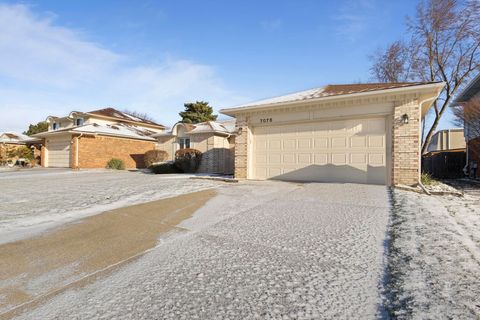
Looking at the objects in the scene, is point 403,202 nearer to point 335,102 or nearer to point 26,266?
point 335,102

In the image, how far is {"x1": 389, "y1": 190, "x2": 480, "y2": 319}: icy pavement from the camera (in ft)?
6.12

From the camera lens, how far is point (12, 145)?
78.3 ft

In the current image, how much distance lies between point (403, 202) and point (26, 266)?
21.7 ft

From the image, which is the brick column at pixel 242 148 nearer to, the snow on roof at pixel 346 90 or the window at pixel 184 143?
the snow on roof at pixel 346 90

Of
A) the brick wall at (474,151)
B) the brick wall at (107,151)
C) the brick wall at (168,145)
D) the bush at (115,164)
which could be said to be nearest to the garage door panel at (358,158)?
the brick wall at (474,151)

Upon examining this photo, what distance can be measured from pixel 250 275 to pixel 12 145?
30.6 meters

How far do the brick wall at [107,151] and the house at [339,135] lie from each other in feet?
41.6

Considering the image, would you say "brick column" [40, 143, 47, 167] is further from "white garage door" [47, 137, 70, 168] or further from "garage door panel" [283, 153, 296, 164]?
"garage door panel" [283, 153, 296, 164]

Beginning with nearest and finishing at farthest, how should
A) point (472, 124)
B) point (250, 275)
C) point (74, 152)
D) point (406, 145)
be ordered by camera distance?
point (250, 275), point (406, 145), point (472, 124), point (74, 152)

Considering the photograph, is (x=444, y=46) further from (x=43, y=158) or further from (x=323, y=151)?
(x=43, y=158)

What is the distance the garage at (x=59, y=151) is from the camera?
18906mm

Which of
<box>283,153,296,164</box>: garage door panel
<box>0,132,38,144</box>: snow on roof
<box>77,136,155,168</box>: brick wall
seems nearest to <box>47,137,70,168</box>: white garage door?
<box>77,136,155,168</box>: brick wall

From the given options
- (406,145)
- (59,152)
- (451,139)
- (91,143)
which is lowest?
(406,145)

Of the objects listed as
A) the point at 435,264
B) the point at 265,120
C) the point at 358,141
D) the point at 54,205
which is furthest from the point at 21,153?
the point at 435,264
